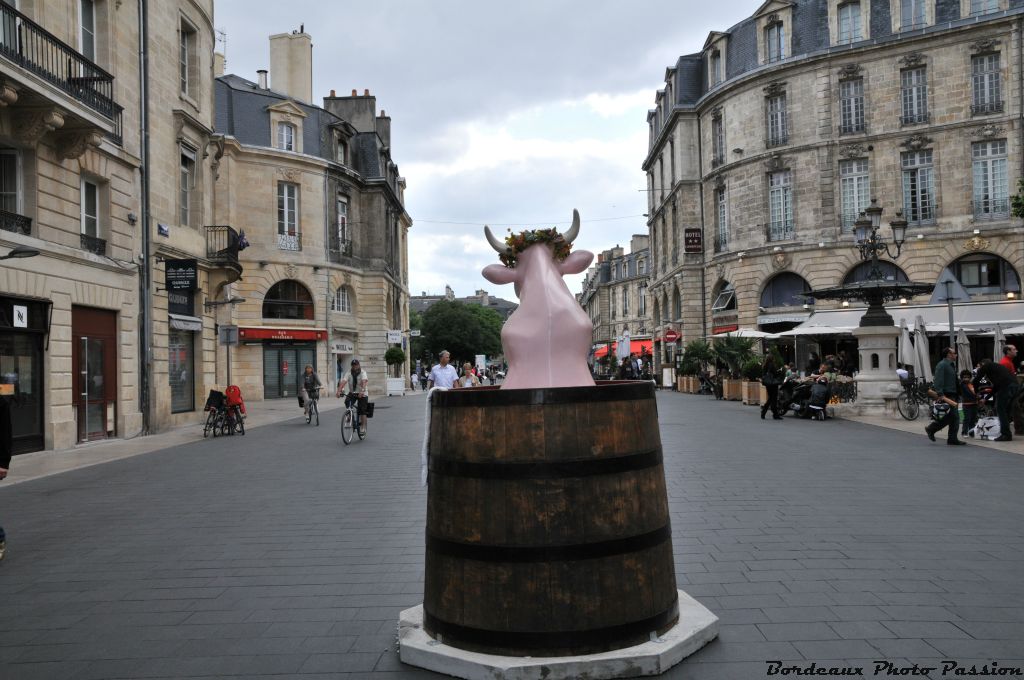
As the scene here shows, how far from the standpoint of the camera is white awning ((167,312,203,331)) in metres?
18.8

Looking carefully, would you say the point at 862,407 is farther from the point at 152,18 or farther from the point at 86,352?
the point at 152,18

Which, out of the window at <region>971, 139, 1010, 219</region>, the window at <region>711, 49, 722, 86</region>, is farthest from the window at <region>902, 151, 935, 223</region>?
the window at <region>711, 49, 722, 86</region>

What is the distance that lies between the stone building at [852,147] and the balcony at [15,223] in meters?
28.2

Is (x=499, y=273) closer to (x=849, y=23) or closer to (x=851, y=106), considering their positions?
(x=851, y=106)

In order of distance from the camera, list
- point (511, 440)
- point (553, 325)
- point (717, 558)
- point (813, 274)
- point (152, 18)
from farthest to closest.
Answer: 1. point (813, 274)
2. point (152, 18)
3. point (717, 558)
4. point (553, 325)
5. point (511, 440)

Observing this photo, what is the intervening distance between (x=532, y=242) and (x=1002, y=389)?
10496 mm

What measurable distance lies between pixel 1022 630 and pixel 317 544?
4.52 meters

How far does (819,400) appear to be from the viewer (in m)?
17.9

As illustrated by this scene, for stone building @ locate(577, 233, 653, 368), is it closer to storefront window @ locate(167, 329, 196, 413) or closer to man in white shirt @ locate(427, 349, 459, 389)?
storefront window @ locate(167, 329, 196, 413)

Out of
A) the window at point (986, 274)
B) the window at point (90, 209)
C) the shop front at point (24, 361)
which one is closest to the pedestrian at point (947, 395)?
the shop front at point (24, 361)

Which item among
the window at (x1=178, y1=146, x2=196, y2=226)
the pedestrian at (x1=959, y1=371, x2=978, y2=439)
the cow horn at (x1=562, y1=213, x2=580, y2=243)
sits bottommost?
the pedestrian at (x1=959, y1=371, x2=978, y2=439)

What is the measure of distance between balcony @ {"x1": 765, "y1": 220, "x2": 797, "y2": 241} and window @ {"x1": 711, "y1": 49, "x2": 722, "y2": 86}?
8.08 metres

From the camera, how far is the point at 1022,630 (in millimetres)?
3764

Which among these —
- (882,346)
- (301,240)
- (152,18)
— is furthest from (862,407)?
(301,240)
